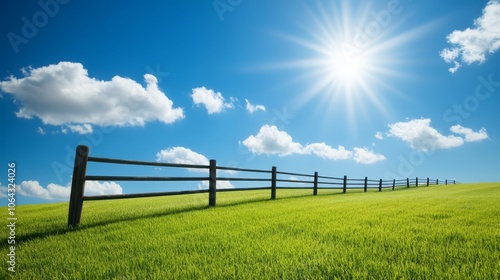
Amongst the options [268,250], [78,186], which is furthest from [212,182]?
[268,250]

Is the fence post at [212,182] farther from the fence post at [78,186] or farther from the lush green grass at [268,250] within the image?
the fence post at [78,186]

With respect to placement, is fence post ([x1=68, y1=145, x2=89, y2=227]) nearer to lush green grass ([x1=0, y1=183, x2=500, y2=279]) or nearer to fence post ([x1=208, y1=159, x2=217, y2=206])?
lush green grass ([x1=0, y1=183, x2=500, y2=279])

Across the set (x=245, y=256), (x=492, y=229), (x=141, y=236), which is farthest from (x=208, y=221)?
(x=492, y=229)

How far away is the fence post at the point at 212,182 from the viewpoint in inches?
354

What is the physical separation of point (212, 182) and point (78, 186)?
159 inches

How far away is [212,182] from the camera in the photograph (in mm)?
9086

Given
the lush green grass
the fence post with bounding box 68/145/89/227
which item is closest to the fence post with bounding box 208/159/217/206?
the lush green grass

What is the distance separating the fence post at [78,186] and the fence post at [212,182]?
381cm

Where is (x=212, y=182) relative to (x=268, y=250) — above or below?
above

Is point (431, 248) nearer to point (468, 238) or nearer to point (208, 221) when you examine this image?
point (468, 238)

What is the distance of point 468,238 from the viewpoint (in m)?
3.82

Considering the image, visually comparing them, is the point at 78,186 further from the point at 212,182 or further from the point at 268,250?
the point at 268,250

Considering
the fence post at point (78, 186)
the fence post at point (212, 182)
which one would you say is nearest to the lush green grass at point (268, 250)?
the fence post at point (78, 186)

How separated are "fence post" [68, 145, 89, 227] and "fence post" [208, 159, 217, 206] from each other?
12.5ft
